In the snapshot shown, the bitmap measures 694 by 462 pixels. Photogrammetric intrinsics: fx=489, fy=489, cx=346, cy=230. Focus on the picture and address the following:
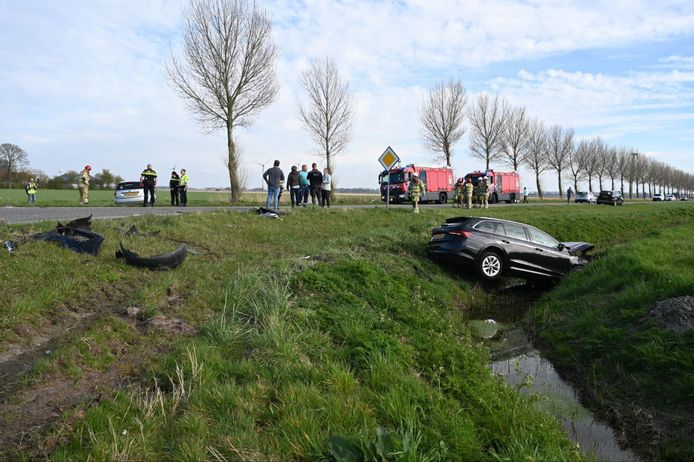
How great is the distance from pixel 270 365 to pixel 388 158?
49.1 ft

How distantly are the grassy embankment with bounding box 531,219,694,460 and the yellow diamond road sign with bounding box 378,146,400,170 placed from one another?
928 cm

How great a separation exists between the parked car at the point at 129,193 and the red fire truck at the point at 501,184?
23980mm

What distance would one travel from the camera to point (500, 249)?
11.1 metres

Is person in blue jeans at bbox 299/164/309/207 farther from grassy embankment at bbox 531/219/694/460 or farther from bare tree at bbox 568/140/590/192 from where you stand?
bare tree at bbox 568/140/590/192

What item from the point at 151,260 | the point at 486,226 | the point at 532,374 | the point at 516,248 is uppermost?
the point at 486,226

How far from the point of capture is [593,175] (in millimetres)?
74125

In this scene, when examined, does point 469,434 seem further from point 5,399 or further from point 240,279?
point 240,279

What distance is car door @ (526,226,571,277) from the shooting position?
11508 millimetres

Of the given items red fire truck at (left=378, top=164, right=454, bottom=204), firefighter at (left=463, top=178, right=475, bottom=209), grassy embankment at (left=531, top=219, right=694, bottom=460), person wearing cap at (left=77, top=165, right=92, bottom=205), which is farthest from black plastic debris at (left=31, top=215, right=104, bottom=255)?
red fire truck at (left=378, top=164, right=454, bottom=204)

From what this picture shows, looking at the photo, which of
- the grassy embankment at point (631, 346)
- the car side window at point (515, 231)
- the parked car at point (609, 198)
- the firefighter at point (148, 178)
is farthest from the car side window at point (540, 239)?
the parked car at point (609, 198)

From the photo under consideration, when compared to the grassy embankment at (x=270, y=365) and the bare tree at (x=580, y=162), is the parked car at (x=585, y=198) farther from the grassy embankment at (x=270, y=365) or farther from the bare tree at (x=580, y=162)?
the grassy embankment at (x=270, y=365)

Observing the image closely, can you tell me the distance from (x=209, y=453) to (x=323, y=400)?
1.00 m

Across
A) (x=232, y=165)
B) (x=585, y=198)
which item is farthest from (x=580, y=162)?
(x=232, y=165)

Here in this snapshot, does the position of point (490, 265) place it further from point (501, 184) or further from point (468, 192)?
point (501, 184)
